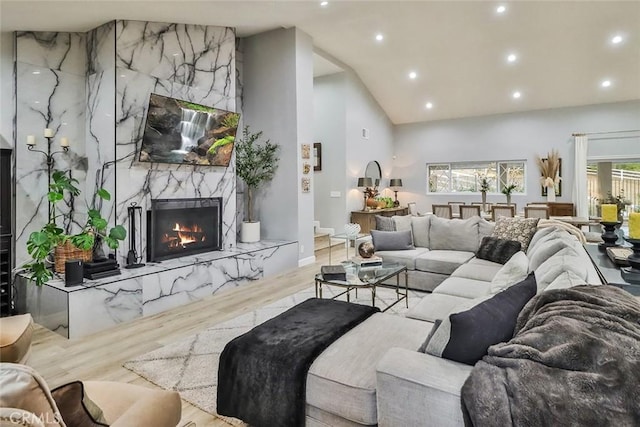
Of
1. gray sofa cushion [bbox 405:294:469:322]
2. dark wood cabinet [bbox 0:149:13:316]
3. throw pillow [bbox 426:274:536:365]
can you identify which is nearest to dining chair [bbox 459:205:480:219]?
gray sofa cushion [bbox 405:294:469:322]

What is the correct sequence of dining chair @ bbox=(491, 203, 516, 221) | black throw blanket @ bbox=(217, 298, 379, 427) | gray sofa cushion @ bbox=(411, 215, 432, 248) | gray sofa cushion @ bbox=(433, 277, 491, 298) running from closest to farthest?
black throw blanket @ bbox=(217, 298, 379, 427), gray sofa cushion @ bbox=(433, 277, 491, 298), gray sofa cushion @ bbox=(411, 215, 432, 248), dining chair @ bbox=(491, 203, 516, 221)

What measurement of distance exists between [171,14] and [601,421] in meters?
5.08

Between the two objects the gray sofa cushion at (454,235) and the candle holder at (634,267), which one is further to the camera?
the gray sofa cushion at (454,235)

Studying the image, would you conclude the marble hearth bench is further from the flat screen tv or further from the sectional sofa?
the sectional sofa

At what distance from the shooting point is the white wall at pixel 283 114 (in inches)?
229

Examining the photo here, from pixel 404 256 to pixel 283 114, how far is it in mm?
2998

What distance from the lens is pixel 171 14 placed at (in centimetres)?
429

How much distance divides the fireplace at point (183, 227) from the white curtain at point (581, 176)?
8.07 metres

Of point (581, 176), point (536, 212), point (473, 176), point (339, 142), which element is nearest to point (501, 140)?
point (473, 176)

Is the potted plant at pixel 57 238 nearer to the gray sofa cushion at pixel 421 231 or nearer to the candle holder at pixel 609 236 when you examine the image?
the gray sofa cushion at pixel 421 231

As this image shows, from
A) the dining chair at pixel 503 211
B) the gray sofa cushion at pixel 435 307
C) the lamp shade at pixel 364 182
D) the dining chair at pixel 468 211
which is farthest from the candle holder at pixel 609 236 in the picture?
the lamp shade at pixel 364 182

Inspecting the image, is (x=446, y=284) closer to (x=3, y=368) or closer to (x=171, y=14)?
(x=3, y=368)

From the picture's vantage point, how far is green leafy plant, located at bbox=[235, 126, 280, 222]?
5.81 meters

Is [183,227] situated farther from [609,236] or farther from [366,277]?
[609,236]
